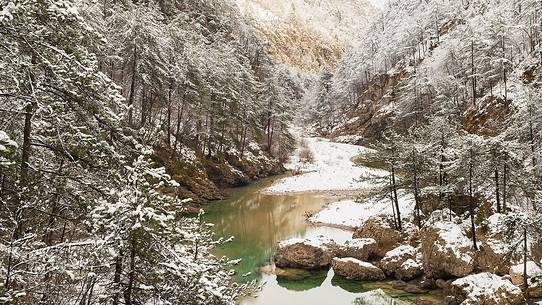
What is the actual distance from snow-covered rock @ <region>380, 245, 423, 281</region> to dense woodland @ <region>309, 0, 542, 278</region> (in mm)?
3050

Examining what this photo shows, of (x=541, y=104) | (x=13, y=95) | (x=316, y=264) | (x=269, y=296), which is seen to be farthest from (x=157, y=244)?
(x=541, y=104)

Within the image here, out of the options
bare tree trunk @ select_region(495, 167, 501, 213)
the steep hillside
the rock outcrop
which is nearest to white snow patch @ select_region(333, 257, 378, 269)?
the rock outcrop

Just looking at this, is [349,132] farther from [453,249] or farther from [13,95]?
[13,95]

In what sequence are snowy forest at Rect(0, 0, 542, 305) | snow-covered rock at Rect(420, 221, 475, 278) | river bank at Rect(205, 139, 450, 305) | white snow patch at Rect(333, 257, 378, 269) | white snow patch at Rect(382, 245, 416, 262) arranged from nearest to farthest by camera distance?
snowy forest at Rect(0, 0, 542, 305), river bank at Rect(205, 139, 450, 305), snow-covered rock at Rect(420, 221, 475, 278), white snow patch at Rect(333, 257, 378, 269), white snow patch at Rect(382, 245, 416, 262)

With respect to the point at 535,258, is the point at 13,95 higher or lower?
higher

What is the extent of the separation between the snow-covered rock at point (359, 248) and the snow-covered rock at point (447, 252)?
331 cm

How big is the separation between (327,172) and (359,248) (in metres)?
30.5

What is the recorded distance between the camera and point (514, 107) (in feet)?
126

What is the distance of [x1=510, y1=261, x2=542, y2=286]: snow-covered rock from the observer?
16.0 metres

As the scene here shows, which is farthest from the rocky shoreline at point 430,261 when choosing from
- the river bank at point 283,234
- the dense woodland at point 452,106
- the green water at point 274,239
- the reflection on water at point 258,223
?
the reflection on water at point 258,223

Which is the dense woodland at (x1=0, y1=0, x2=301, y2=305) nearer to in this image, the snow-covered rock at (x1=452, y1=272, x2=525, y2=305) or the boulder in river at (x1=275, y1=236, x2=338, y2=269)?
the snow-covered rock at (x1=452, y1=272, x2=525, y2=305)

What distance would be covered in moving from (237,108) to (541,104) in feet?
107

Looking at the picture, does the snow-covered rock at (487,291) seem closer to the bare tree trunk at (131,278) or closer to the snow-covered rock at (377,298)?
the snow-covered rock at (377,298)

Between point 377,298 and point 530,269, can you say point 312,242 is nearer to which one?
point 377,298
